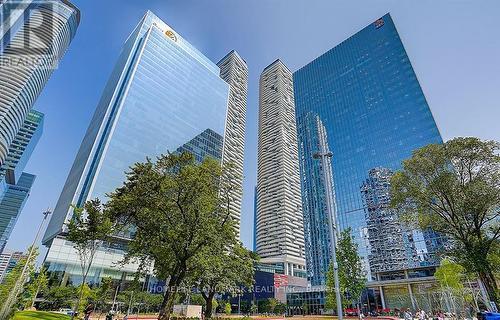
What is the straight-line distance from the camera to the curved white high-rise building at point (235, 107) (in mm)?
126481

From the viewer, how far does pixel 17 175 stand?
512 feet

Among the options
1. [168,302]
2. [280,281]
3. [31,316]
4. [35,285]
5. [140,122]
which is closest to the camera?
[168,302]

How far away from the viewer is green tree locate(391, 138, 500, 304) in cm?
2155

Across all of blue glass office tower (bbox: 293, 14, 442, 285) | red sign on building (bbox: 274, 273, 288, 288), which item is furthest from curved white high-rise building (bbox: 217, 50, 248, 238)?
red sign on building (bbox: 274, 273, 288, 288)

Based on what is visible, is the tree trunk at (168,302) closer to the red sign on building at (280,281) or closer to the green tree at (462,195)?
the green tree at (462,195)

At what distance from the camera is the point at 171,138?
280ft

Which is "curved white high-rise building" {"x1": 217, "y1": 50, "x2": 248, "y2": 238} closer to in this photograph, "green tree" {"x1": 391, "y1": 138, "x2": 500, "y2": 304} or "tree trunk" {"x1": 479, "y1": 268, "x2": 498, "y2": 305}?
"green tree" {"x1": 391, "y1": 138, "x2": 500, "y2": 304}

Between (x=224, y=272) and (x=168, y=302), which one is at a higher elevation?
(x=224, y=272)

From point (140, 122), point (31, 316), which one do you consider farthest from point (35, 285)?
point (140, 122)

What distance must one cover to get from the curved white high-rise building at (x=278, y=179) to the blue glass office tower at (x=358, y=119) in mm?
9020

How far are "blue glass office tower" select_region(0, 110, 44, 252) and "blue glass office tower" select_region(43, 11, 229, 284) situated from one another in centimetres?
8550

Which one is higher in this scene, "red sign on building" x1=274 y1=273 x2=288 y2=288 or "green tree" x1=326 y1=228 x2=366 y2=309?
"red sign on building" x1=274 y1=273 x2=288 y2=288

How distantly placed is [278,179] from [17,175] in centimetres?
15285

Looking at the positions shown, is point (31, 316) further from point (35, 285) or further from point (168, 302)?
point (168, 302)
